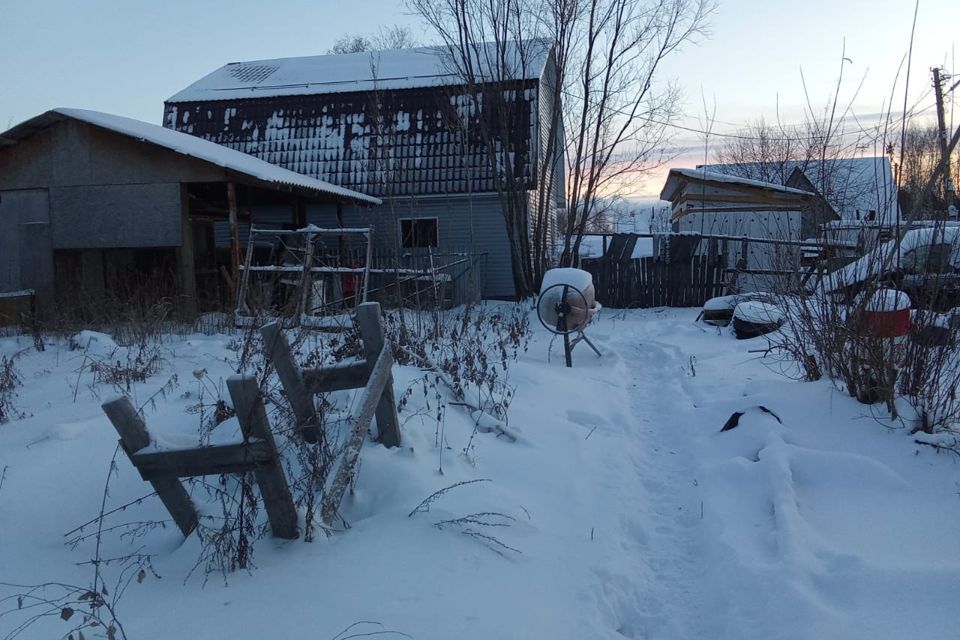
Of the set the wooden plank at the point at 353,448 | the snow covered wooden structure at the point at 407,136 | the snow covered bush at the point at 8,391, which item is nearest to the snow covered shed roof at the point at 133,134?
the snow covered wooden structure at the point at 407,136

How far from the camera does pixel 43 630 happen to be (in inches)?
106

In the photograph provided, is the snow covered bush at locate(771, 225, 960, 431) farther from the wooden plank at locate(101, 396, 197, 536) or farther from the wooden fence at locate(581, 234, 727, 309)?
the wooden fence at locate(581, 234, 727, 309)

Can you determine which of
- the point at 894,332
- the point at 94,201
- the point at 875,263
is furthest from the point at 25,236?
the point at 894,332

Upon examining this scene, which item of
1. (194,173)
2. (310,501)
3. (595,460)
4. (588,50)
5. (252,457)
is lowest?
(595,460)

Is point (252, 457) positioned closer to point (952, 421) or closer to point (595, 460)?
point (595, 460)

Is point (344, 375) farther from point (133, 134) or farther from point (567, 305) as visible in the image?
point (133, 134)

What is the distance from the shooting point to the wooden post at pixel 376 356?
13.9 ft

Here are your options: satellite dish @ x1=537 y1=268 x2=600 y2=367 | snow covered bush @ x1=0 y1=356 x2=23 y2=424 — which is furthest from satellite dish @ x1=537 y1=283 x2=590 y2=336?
snow covered bush @ x1=0 y1=356 x2=23 y2=424

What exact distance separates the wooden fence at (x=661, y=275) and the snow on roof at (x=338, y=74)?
5712 millimetres

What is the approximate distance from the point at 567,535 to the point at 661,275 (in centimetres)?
1366

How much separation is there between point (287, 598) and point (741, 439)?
12.9 ft

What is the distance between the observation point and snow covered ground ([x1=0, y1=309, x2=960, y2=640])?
2951 mm

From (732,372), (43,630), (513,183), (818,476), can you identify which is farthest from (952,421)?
(513,183)

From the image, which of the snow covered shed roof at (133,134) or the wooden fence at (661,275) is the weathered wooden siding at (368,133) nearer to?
the wooden fence at (661,275)
